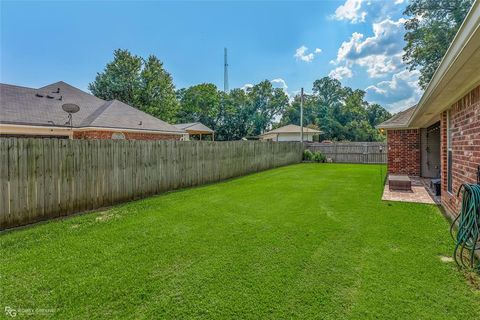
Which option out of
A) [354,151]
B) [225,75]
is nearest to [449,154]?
[354,151]

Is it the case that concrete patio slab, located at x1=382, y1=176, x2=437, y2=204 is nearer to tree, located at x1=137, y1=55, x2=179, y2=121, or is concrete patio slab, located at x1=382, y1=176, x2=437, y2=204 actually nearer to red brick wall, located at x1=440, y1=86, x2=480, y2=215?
red brick wall, located at x1=440, y1=86, x2=480, y2=215

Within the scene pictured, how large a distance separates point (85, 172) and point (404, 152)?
12.3m

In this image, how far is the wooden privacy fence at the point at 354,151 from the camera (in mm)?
19016

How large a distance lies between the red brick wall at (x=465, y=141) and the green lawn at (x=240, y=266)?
2.76 ft

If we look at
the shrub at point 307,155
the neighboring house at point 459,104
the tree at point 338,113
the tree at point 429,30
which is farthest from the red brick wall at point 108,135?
the tree at point 338,113

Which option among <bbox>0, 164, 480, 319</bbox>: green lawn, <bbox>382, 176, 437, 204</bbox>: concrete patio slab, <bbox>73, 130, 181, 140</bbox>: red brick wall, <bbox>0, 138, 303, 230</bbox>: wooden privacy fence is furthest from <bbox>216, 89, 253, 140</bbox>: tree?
<bbox>0, 164, 480, 319</bbox>: green lawn

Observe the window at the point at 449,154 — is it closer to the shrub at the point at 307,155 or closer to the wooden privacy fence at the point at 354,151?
the wooden privacy fence at the point at 354,151

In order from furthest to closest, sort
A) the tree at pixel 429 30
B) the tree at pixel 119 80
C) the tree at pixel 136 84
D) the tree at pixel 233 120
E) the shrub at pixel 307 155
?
the tree at pixel 233 120
the tree at pixel 136 84
the tree at pixel 119 80
the shrub at pixel 307 155
the tree at pixel 429 30

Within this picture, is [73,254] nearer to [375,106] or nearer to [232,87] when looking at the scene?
[232,87]

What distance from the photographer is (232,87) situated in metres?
42.4

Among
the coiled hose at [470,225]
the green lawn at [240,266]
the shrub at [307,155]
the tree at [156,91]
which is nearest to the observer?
the green lawn at [240,266]

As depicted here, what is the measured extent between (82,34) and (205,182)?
13734mm

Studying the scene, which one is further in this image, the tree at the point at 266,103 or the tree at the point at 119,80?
the tree at the point at 266,103

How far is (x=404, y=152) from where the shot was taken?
11664mm
